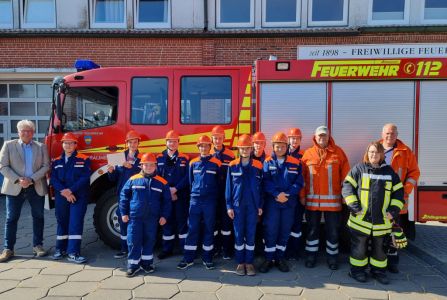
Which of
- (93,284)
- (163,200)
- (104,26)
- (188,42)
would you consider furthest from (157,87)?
(104,26)

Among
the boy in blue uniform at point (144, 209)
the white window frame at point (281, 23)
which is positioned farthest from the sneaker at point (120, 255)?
the white window frame at point (281, 23)

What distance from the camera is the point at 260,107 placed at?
487 cm

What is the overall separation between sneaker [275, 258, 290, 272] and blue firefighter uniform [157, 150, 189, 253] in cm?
126

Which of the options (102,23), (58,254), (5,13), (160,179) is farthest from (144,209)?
(5,13)

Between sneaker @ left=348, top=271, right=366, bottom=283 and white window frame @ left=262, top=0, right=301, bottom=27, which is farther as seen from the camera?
white window frame @ left=262, top=0, right=301, bottom=27

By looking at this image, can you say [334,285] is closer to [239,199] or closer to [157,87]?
[239,199]

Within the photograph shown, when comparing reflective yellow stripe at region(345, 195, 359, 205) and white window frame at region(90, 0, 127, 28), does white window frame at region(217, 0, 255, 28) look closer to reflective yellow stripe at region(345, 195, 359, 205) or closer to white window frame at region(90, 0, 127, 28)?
white window frame at region(90, 0, 127, 28)

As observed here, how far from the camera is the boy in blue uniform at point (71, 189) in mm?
4676

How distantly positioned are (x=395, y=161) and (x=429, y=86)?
1.18 m

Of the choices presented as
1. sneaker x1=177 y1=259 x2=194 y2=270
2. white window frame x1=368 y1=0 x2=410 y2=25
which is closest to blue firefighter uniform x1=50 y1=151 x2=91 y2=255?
sneaker x1=177 y1=259 x2=194 y2=270

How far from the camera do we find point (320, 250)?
5.25m

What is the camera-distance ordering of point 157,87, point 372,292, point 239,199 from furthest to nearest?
point 157,87
point 239,199
point 372,292

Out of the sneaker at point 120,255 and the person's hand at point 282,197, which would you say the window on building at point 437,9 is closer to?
the person's hand at point 282,197

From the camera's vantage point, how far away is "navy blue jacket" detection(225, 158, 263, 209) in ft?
13.8
